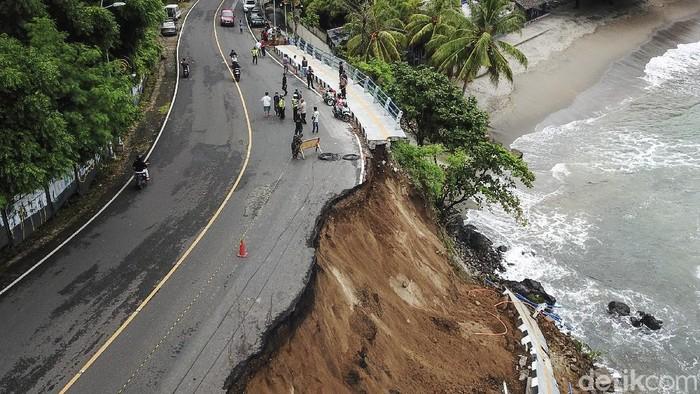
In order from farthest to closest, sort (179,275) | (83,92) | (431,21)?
(431,21) < (83,92) < (179,275)

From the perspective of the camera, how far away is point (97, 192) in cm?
2550

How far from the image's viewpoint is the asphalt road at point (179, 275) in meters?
15.9

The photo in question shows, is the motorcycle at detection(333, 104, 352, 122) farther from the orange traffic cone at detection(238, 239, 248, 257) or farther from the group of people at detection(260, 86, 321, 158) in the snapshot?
the orange traffic cone at detection(238, 239, 248, 257)

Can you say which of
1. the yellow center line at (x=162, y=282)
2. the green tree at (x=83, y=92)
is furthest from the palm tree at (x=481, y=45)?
the green tree at (x=83, y=92)

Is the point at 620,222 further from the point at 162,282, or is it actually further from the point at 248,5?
the point at 248,5

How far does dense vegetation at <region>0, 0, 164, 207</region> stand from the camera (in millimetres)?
17438

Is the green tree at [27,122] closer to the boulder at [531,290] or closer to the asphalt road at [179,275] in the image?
the asphalt road at [179,275]

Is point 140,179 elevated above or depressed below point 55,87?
below

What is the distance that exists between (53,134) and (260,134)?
13284 millimetres

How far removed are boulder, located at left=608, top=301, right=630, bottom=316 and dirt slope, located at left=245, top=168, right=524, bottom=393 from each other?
246 inches

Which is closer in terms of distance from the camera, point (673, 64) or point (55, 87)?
point (55, 87)

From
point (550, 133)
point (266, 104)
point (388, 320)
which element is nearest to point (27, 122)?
point (388, 320)

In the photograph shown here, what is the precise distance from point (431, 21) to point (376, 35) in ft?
16.4

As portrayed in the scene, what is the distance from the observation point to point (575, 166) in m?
41.7
